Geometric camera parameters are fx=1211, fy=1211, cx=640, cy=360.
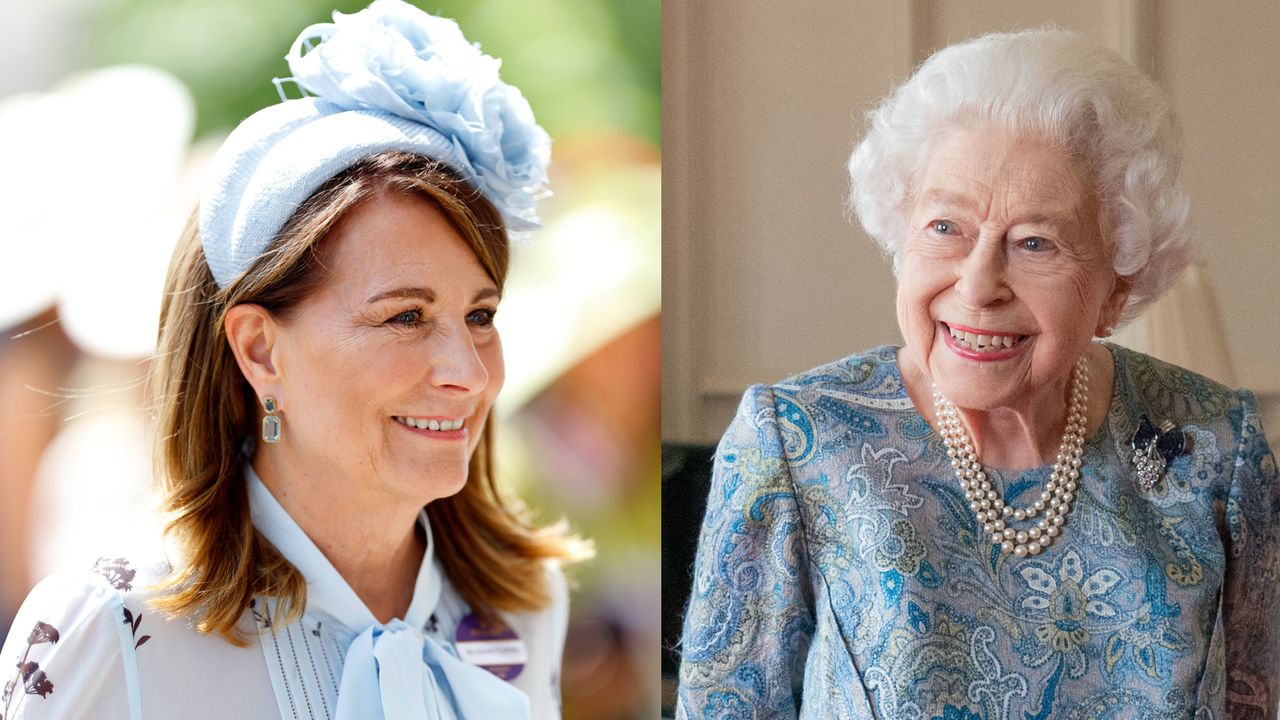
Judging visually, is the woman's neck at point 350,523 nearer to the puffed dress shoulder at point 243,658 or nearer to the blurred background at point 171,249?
the puffed dress shoulder at point 243,658

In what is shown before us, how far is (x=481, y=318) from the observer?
70.1 inches

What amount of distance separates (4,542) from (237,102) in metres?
0.84

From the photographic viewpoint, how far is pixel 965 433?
1384mm

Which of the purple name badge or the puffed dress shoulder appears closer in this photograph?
the puffed dress shoulder

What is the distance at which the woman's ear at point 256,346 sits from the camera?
1696mm

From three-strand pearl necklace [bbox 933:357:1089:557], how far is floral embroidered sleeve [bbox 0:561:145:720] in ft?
3.49

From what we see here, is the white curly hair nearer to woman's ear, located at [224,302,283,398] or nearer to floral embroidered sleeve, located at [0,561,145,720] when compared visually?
woman's ear, located at [224,302,283,398]

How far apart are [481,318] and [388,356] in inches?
6.7

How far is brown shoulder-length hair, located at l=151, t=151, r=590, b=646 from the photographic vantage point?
1628 mm

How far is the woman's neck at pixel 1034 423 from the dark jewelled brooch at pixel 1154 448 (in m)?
0.05

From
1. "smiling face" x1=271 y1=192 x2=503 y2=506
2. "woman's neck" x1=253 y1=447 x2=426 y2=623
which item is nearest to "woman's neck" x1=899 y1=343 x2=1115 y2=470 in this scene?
"smiling face" x1=271 y1=192 x2=503 y2=506

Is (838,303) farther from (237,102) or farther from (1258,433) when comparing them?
(237,102)

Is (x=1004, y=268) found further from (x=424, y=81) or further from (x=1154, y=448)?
(x=424, y=81)

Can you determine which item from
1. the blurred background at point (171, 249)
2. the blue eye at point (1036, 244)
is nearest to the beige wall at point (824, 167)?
the blue eye at point (1036, 244)
